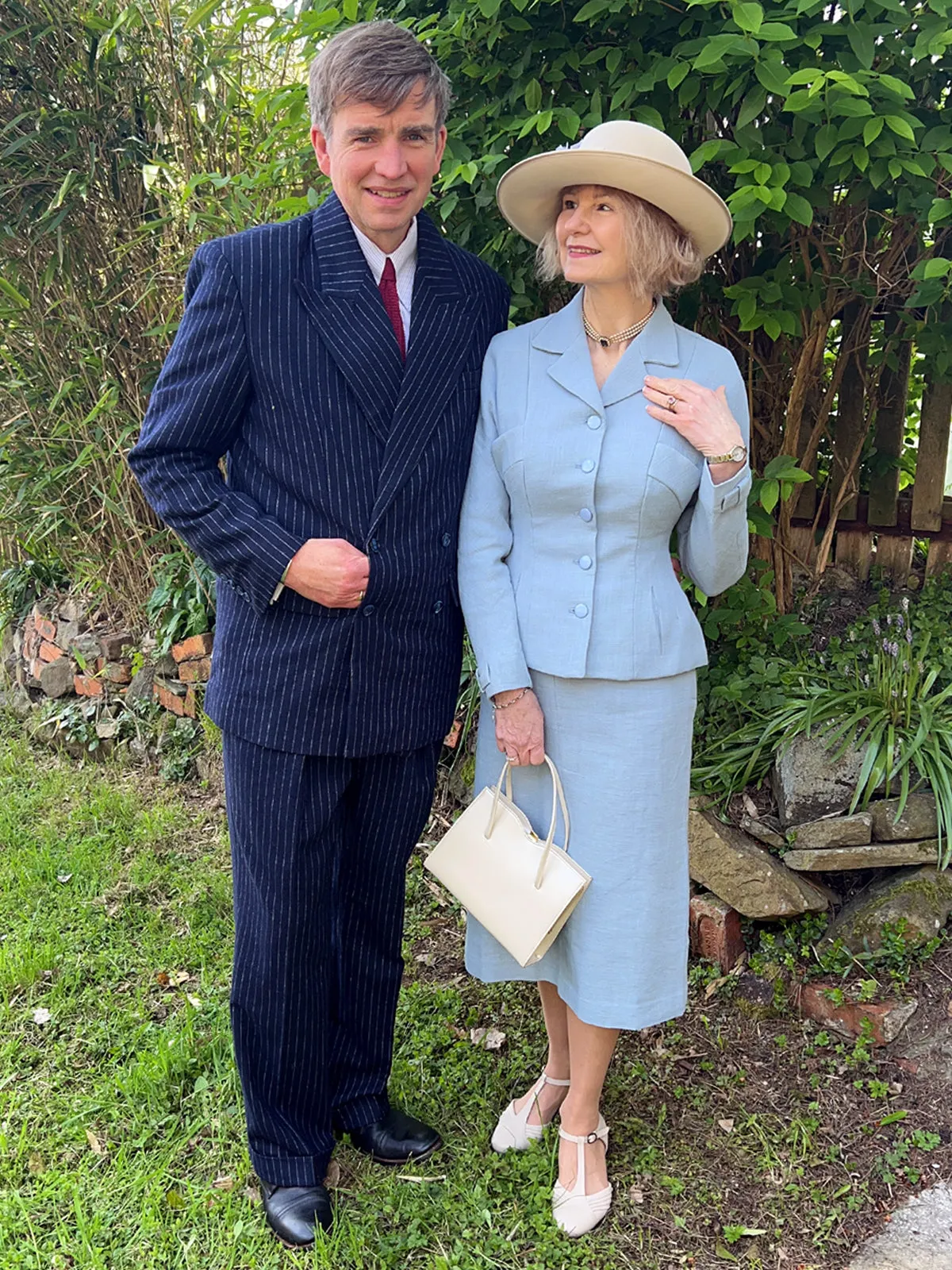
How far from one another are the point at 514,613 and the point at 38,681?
3776 mm

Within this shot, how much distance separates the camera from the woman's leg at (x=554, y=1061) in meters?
2.33

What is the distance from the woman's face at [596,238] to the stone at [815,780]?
148cm

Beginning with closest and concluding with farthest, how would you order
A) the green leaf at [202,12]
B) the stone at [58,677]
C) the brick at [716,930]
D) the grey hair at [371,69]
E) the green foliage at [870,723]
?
the grey hair at [371,69] → the green foliage at [870,723] → the brick at [716,930] → the green leaf at [202,12] → the stone at [58,677]

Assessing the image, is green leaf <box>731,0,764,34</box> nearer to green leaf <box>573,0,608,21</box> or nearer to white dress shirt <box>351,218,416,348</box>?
green leaf <box>573,0,608,21</box>

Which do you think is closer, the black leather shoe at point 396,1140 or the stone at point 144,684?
the black leather shoe at point 396,1140

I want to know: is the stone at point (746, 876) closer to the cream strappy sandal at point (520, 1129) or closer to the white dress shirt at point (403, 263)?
the cream strappy sandal at point (520, 1129)

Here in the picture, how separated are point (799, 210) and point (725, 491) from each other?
740 mm

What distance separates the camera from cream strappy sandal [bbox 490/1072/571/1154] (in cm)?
238

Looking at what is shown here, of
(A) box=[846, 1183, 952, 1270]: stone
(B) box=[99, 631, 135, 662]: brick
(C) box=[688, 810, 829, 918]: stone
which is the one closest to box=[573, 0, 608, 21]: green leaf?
(C) box=[688, 810, 829, 918]: stone

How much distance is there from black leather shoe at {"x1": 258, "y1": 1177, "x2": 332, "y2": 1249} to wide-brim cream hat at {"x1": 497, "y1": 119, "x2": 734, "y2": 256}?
2.03m

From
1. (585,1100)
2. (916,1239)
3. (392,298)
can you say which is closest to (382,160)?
(392,298)

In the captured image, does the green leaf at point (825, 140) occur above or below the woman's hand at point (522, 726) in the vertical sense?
above

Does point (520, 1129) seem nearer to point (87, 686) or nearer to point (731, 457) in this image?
point (731, 457)

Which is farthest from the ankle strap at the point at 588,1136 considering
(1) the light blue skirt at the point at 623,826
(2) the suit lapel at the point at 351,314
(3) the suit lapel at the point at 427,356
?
(2) the suit lapel at the point at 351,314
